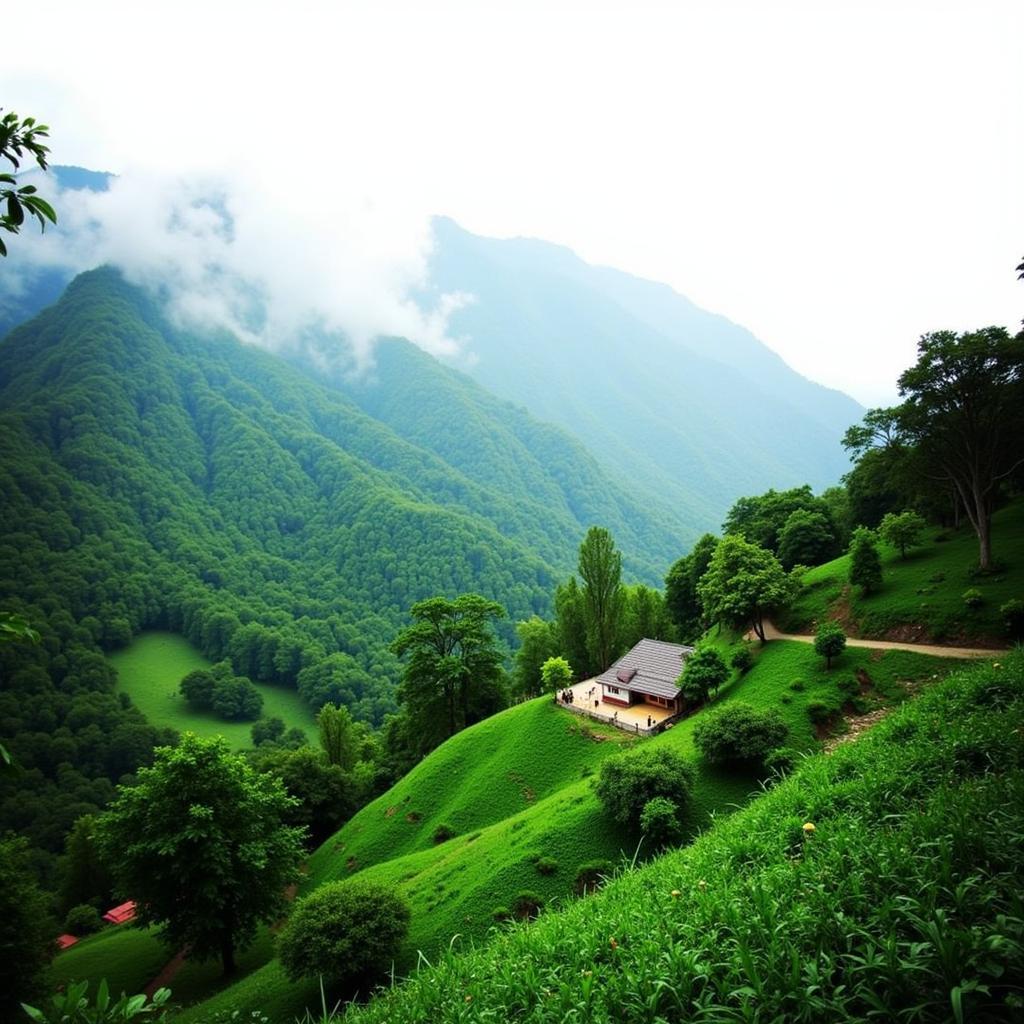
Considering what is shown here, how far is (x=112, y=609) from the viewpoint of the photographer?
129m

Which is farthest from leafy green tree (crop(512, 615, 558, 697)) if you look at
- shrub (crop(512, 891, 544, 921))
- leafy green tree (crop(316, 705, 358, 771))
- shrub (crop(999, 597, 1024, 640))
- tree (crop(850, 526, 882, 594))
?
shrub (crop(999, 597, 1024, 640))

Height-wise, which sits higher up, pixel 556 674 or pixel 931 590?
pixel 931 590

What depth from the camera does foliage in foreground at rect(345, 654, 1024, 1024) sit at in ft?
14.6

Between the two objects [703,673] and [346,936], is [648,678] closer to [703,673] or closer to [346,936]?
[703,673]

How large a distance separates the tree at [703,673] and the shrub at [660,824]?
13572mm

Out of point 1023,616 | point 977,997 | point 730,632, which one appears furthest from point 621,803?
point 730,632

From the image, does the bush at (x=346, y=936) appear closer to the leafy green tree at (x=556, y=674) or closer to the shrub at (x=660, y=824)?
the shrub at (x=660, y=824)

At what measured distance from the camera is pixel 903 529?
37.7 meters

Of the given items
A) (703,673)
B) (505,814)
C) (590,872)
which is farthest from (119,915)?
(703,673)

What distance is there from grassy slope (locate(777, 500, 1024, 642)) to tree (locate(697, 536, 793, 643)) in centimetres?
381

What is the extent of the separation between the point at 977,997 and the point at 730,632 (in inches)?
1613

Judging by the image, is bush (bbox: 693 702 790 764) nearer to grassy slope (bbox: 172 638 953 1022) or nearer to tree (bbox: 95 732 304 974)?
grassy slope (bbox: 172 638 953 1022)

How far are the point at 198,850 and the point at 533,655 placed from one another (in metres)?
39.6

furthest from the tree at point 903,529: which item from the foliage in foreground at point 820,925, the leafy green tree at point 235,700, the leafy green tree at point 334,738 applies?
the leafy green tree at point 235,700
